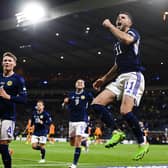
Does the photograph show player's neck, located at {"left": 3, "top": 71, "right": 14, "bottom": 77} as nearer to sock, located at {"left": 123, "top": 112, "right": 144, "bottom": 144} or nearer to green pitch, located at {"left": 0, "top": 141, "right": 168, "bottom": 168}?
sock, located at {"left": 123, "top": 112, "right": 144, "bottom": 144}

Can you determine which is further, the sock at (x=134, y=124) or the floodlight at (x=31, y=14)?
the floodlight at (x=31, y=14)

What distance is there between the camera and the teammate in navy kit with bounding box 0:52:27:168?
7805 millimetres

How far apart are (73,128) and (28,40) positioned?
97.4ft


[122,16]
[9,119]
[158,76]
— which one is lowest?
[9,119]

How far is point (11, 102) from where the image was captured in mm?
7902

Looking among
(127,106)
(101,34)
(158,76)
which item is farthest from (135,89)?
(158,76)

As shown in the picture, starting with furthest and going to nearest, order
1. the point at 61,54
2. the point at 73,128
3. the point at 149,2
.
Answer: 1. the point at 61,54
2. the point at 149,2
3. the point at 73,128

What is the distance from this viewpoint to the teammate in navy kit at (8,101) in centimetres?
780

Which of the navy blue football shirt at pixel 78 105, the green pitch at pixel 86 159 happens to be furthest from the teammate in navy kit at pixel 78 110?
the green pitch at pixel 86 159

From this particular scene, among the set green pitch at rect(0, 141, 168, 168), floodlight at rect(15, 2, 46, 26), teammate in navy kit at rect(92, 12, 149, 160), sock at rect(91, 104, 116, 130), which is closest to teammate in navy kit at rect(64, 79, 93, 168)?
green pitch at rect(0, 141, 168, 168)

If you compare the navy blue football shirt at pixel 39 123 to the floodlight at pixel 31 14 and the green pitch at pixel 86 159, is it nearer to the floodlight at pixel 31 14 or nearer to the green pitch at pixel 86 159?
the green pitch at pixel 86 159

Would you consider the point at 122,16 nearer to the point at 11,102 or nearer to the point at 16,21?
the point at 11,102

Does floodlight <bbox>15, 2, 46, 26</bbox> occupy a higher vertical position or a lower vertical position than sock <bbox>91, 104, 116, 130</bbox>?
higher

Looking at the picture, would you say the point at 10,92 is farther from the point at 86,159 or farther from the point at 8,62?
the point at 86,159
